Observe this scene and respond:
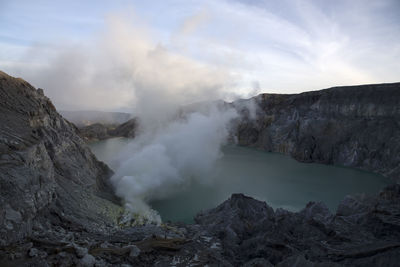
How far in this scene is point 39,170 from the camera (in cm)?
759

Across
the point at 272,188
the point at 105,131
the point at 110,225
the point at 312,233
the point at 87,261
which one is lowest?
the point at 272,188

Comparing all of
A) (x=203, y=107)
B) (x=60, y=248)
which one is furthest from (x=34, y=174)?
(x=203, y=107)

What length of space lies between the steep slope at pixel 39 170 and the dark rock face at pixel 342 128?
1140 inches

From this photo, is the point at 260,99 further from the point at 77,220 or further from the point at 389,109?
the point at 77,220

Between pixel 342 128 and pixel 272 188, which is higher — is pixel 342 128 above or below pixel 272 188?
above

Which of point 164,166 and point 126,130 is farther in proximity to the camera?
point 126,130

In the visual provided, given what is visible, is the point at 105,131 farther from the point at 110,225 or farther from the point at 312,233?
the point at 312,233

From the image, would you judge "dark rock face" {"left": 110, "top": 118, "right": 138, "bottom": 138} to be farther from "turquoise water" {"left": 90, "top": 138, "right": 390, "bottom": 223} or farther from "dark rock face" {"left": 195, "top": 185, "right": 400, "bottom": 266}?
"dark rock face" {"left": 195, "top": 185, "right": 400, "bottom": 266}

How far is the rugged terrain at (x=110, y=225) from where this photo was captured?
5.59 metres

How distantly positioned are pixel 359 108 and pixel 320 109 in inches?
228

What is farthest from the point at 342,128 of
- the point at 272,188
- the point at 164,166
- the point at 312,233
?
the point at 312,233

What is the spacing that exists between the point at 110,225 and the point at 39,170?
326 centimetres

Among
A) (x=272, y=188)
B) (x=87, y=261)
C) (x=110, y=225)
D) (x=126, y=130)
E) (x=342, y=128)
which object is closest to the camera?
(x=87, y=261)

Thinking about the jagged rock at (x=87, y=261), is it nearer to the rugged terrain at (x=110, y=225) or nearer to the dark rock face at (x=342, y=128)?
the rugged terrain at (x=110, y=225)
